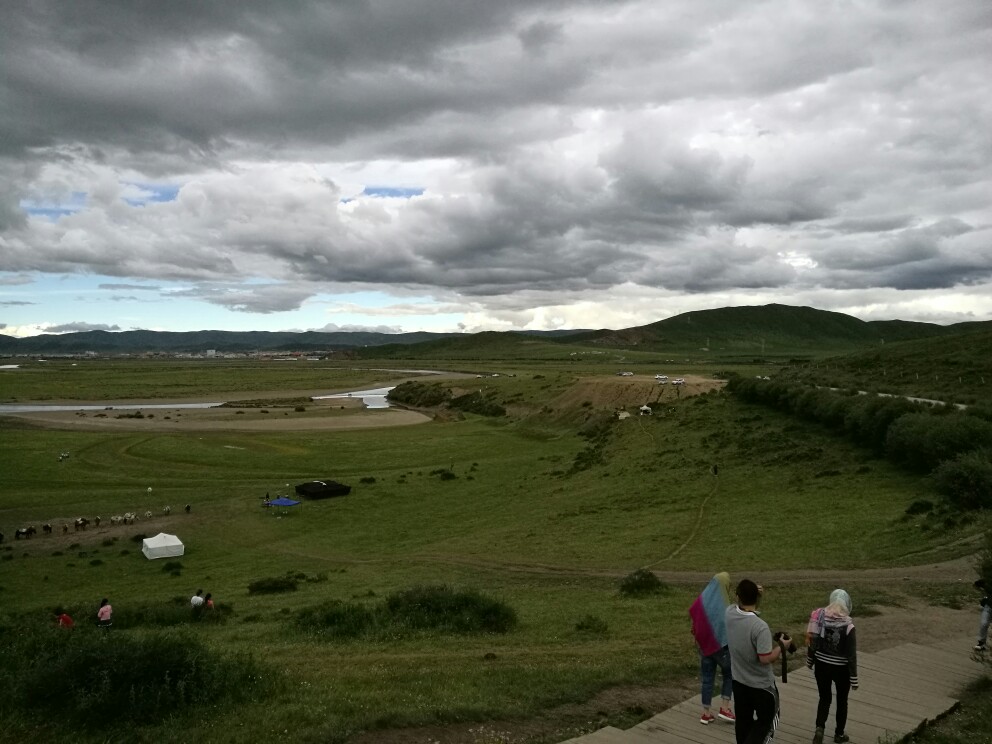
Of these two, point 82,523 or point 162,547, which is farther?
point 82,523

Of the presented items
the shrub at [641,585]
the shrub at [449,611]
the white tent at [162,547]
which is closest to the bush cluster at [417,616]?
the shrub at [449,611]

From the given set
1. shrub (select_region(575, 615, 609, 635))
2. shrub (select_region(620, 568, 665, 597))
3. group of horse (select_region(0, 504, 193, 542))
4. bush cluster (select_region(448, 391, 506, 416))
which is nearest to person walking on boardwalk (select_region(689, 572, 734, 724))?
shrub (select_region(575, 615, 609, 635))

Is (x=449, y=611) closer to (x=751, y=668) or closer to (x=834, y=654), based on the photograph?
(x=834, y=654)

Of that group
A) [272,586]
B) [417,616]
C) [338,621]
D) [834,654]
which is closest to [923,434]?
[417,616]

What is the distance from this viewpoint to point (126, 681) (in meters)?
11.2

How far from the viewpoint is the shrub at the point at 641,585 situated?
878 inches

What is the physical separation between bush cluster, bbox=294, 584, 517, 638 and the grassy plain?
64 centimetres

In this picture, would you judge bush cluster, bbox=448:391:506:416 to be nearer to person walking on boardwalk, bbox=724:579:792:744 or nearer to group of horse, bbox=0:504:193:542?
group of horse, bbox=0:504:193:542

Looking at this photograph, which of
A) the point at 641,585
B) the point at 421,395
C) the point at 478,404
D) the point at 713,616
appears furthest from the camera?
the point at 421,395

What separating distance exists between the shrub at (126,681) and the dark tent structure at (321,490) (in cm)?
3663

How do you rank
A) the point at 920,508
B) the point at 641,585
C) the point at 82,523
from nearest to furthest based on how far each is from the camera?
1. the point at 641,585
2. the point at 920,508
3. the point at 82,523

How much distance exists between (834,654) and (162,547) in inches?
1376

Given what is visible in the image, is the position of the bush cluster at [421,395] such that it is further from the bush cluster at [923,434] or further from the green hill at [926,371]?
the bush cluster at [923,434]

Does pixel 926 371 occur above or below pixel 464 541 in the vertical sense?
above
